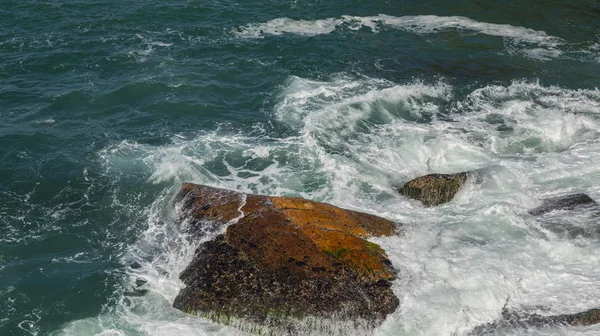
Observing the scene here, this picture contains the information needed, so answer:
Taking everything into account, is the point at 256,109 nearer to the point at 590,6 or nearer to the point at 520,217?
the point at 520,217

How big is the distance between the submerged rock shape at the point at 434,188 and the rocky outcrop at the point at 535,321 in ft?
21.0

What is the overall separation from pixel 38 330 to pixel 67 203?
697cm

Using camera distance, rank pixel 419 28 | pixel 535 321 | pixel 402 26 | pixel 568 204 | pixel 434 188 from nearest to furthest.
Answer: pixel 535 321, pixel 568 204, pixel 434 188, pixel 419 28, pixel 402 26

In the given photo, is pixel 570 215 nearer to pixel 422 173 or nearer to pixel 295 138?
pixel 422 173

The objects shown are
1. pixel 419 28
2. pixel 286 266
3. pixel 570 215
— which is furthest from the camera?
pixel 419 28

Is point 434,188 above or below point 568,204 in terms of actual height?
below

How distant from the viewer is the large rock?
17172 millimetres

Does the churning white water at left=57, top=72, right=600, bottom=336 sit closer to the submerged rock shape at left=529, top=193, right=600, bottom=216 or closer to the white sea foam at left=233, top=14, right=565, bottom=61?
the submerged rock shape at left=529, top=193, right=600, bottom=216

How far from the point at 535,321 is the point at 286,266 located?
Result: 291 inches

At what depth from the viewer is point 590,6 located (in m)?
43.9

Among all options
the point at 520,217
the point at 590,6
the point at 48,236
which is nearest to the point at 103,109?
the point at 48,236

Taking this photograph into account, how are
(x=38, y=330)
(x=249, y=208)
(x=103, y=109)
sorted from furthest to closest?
(x=103, y=109), (x=249, y=208), (x=38, y=330)

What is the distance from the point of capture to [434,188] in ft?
76.9

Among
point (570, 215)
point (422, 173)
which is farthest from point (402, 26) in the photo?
point (570, 215)
